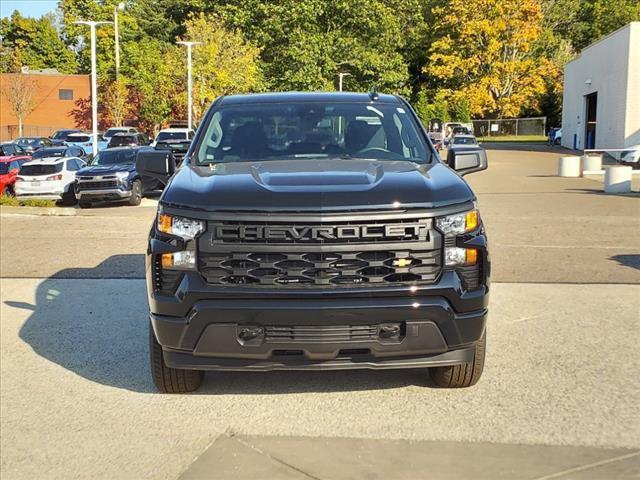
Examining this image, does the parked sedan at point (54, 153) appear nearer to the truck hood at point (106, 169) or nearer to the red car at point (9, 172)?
the red car at point (9, 172)

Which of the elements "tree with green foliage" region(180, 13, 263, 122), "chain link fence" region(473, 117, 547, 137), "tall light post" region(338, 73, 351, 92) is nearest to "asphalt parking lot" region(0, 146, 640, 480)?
"tree with green foliage" region(180, 13, 263, 122)

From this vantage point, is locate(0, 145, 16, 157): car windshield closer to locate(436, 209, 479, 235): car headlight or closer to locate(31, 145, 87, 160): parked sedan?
locate(31, 145, 87, 160): parked sedan

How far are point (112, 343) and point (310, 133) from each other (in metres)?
2.46

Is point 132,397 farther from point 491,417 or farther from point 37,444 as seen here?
point 491,417

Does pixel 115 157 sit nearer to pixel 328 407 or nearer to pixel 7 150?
pixel 7 150

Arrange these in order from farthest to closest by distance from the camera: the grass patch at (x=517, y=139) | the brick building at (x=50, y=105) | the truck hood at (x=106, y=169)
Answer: the grass patch at (x=517, y=139) → the brick building at (x=50, y=105) → the truck hood at (x=106, y=169)

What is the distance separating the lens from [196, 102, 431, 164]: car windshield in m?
5.41

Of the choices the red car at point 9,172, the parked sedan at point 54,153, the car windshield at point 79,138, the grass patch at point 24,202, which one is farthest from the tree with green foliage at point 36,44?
the grass patch at point 24,202

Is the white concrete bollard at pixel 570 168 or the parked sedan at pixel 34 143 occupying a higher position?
the parked sedan at pixel 34 143

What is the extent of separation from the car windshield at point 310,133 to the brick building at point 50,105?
61480 millimetres

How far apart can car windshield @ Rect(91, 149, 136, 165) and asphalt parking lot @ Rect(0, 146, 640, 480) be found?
14.6 metres

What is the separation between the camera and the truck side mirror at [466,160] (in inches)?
226

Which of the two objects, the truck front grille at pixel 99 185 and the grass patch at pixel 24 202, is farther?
the truck front grille at pixel 99 185

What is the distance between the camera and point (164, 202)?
14.6 feet
